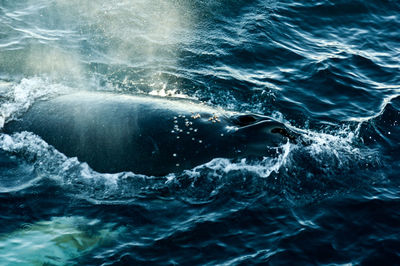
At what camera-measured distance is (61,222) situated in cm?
880

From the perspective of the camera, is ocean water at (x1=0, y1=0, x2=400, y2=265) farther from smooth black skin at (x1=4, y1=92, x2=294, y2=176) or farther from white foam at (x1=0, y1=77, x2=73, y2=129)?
smooth black skin at (x1=4, y1=92, x2=294, y2=176)

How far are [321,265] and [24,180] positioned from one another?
21.2ft

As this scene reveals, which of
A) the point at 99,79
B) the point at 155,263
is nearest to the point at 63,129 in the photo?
the point at 155,263

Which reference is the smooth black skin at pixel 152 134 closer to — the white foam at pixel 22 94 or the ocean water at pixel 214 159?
the ocean water at pixel 214 159

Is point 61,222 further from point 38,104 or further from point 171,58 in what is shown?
point 171,58

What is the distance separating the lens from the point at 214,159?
9.20 meters

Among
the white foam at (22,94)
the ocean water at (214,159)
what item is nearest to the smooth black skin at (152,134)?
the ocean water at (214,159)

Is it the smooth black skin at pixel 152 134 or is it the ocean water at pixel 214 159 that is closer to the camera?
the ocean water at pixel 214 159

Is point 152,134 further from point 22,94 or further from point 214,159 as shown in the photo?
point 22,94

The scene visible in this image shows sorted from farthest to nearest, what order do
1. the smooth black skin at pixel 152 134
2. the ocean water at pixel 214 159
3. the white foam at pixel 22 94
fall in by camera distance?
1. the white foam at pixel 22 94
2. the smooth black skin at pixel 152 134
3. the ocean water at pixel 214 159

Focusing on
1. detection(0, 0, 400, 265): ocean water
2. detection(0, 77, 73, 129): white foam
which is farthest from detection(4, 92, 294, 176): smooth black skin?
detection(0, 77, 73, 129): white foam

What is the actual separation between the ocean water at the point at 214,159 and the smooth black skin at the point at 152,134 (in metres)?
0.27

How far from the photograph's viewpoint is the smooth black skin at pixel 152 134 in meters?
9.25

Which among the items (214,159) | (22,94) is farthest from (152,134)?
(22,94)
